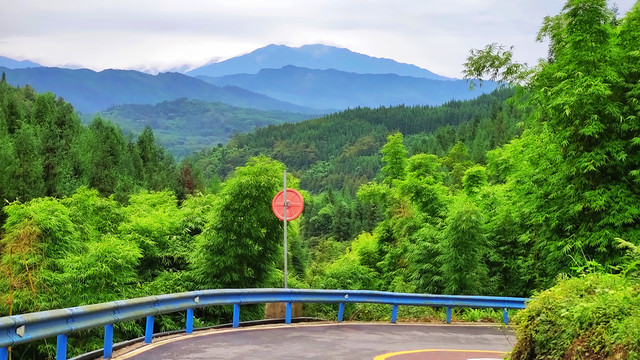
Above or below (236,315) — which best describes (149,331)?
above

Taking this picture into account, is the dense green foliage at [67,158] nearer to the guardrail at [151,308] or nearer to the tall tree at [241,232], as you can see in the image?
the tall tree at [241,232]

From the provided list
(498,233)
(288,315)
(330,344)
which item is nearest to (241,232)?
(288,315)

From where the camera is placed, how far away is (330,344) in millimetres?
10883

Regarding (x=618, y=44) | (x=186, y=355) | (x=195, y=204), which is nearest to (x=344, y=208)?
(x=195, y=204)

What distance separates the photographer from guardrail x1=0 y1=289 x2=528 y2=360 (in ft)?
22.2

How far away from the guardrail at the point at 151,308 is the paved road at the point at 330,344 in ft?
1.58

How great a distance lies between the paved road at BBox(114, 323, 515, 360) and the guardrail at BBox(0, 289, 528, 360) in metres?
0.48

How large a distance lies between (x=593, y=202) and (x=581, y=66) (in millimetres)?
3606

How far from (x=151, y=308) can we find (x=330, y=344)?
3.01m

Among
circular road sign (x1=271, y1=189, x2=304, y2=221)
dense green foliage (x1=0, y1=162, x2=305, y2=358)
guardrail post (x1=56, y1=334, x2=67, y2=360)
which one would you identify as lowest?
dense green foliage (x1=0, y1=162, x2=305, y2=358)

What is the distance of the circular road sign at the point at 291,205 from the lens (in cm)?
1437

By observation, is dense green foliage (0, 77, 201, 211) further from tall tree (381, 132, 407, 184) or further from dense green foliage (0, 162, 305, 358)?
dense green foliage (0, 162, 305, 358)

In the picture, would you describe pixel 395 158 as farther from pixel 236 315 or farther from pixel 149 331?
pixel 149 331

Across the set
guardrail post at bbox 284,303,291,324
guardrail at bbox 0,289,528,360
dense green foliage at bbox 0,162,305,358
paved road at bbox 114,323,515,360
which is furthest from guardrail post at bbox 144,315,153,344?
dense green foliage at bbox 0,162,305,358
